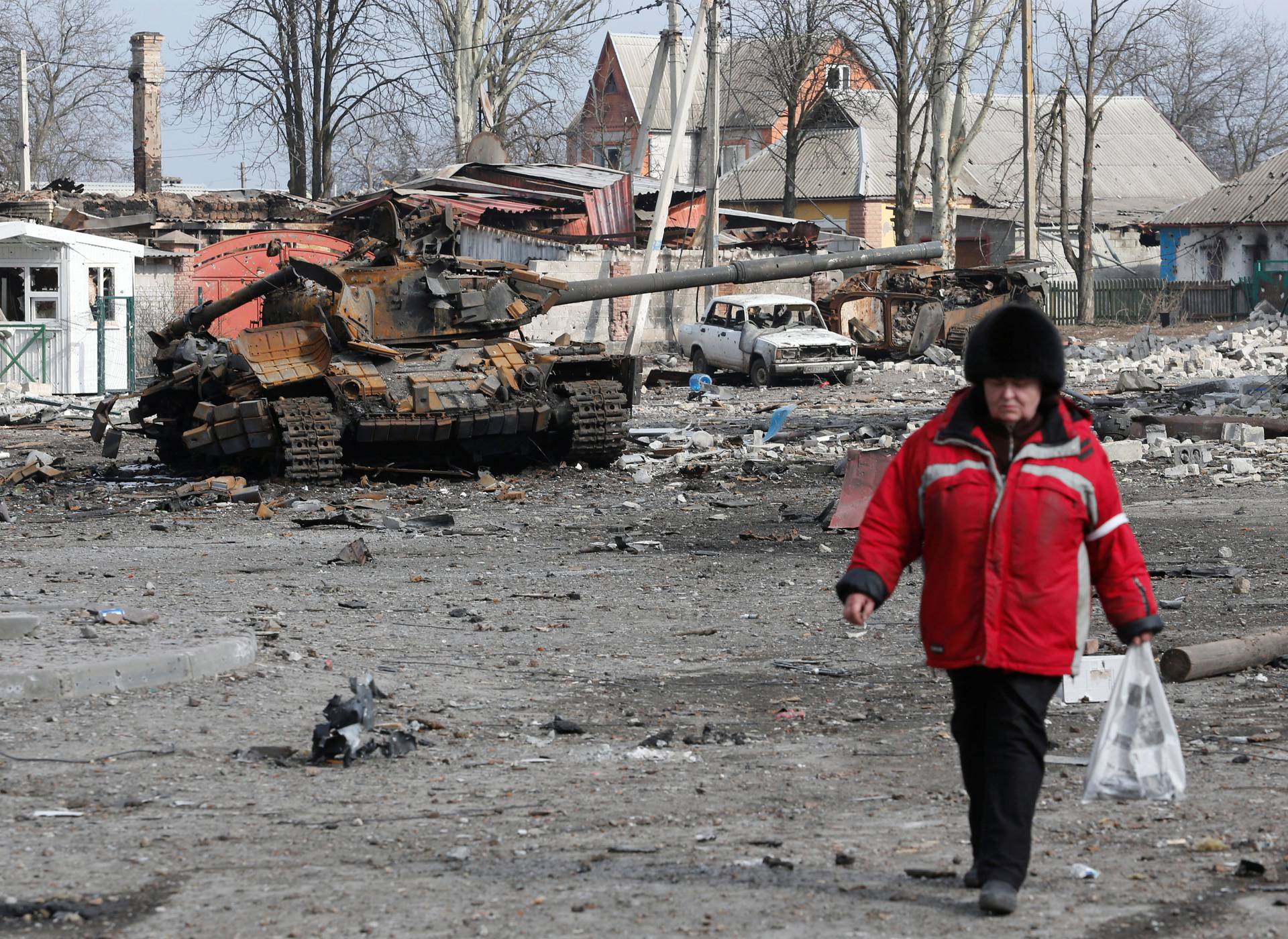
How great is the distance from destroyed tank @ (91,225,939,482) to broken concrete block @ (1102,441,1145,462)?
492 centimetres

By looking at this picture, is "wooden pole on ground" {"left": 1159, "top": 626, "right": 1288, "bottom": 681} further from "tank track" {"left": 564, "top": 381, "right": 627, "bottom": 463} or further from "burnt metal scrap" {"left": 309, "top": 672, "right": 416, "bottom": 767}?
"tank track" {"left": 564, "top": 381, "right": 627, "bottom": 463}

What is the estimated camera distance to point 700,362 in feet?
105

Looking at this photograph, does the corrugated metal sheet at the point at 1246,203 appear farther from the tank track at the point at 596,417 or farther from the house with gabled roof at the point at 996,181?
the tank track at the point at 596,417

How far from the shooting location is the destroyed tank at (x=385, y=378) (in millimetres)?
16266

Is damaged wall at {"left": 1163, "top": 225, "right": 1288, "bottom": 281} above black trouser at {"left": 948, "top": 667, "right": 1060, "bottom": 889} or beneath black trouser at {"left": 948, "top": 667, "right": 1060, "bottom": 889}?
above

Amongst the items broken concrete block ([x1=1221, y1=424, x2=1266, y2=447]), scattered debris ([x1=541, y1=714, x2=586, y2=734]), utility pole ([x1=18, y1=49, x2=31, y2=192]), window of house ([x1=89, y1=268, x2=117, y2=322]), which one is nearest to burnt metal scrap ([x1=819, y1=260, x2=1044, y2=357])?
window of house ([x1=89, y1=268, x2=117, y2=322])

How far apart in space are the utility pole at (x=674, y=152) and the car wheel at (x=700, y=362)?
44.9 inches

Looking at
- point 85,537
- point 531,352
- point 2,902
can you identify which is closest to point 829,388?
point 531,352

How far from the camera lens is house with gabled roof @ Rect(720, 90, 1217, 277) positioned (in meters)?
57.2

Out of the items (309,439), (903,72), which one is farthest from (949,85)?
(309,439)

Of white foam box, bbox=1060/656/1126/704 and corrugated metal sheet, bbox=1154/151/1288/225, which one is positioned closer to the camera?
white foam box, bbox=1060/656/1126/704

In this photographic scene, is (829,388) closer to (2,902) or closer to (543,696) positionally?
(543,696)

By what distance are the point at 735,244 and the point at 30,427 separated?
70.6ft

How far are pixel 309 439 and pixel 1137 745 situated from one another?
1205 centimetres
